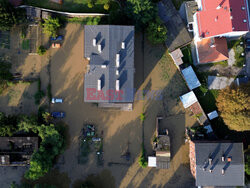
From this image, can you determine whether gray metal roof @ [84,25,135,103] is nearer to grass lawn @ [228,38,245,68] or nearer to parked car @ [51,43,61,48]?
parked car @ [51,43,61,48]

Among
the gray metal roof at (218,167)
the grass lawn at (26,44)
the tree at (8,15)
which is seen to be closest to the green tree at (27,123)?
the grass lawn at (26,44)

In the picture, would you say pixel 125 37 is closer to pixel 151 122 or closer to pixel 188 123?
pixel 151 122

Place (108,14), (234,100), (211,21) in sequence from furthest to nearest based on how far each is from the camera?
(108,14)
(211,21)
(234,100)

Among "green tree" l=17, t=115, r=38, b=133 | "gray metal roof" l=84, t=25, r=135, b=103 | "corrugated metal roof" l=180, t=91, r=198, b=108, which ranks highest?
"gray metal roof" l=84, t=25, r=135, b=103

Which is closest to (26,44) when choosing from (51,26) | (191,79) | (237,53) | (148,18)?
(51,26)

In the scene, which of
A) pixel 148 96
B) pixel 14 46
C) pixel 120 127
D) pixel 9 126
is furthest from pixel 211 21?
pixel 9 126

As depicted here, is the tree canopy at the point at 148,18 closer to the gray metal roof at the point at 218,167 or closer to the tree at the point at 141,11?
the tree at the point at 141,11

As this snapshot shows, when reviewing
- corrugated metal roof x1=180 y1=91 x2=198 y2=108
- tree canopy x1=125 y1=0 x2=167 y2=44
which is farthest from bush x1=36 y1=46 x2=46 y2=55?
corrugated metal roof x1=180 y1=91 x2=198 y2=108
